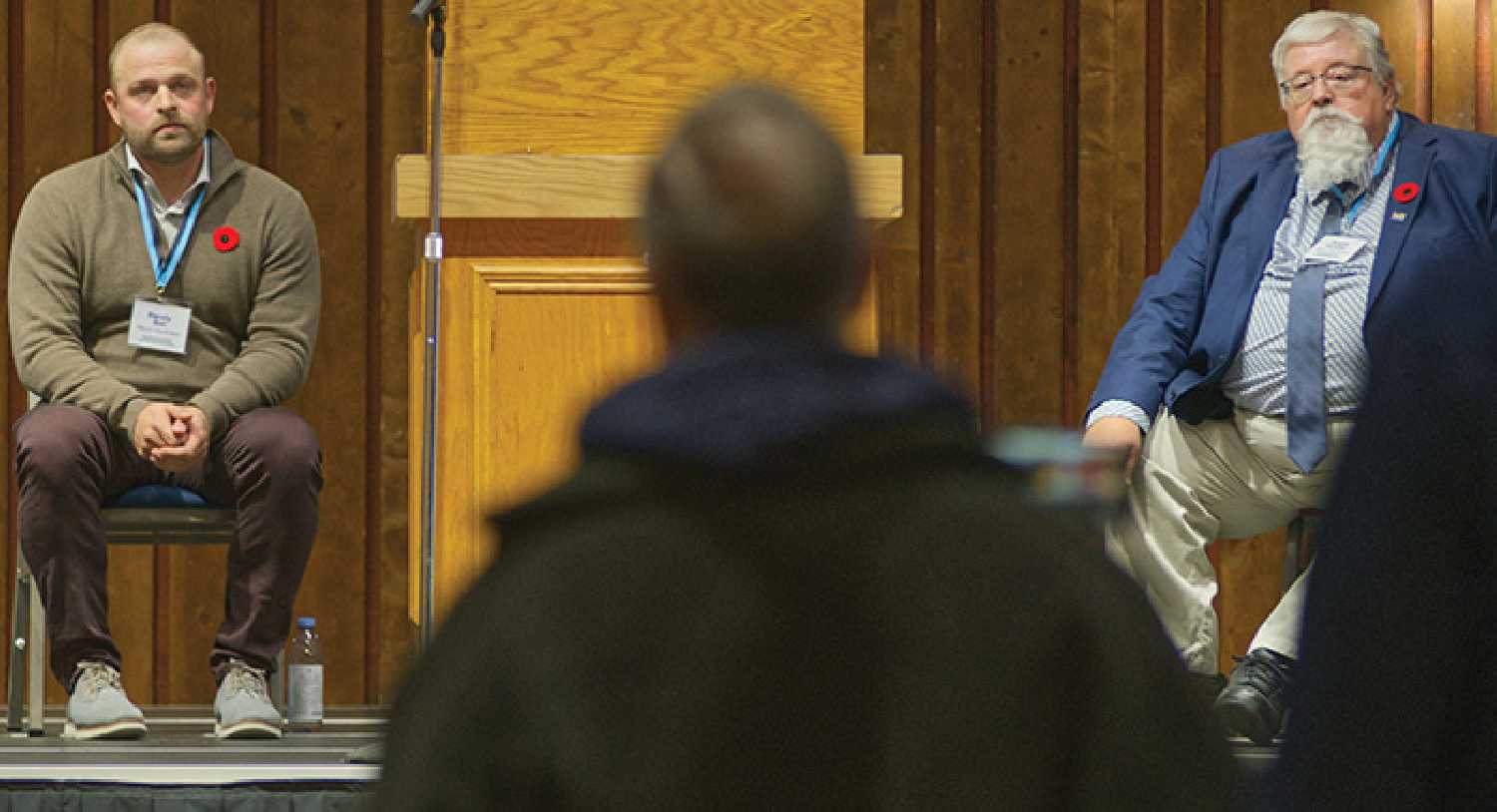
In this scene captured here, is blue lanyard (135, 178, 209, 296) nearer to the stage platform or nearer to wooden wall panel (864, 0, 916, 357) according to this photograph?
the stage platform

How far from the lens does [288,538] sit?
3.41 meters

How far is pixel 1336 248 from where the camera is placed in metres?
→ 3.41

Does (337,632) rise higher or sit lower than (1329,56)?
lower

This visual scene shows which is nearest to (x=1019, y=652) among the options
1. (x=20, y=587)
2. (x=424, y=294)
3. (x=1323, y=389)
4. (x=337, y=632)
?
(x=424, y=294)

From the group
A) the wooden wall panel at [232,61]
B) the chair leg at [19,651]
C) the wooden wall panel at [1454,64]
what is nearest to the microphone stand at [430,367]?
the chair leg at [19,651]

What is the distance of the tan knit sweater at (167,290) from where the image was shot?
11.5 ft

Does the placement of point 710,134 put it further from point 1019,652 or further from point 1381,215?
point 1381,215

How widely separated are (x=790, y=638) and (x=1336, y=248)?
9.12ft

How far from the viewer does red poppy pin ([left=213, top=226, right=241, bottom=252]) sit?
3.63 meters

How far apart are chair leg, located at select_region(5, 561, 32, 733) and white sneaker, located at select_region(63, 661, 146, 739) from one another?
0.26 m

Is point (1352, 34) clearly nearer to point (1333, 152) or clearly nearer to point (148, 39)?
point (1333, 152)

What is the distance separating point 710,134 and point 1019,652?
28 cm

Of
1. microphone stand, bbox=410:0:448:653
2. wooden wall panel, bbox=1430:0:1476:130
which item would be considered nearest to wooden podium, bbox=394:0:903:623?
microphone stand, bbox=410:0:448:653

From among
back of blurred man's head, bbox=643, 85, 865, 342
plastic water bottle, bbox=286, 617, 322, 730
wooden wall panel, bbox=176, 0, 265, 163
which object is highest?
wooden wall panel, bbox=176, 0, 265, 163
